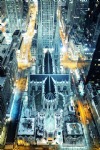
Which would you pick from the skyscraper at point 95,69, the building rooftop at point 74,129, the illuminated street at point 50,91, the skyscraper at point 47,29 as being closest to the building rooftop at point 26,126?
the illuminated street at point 50,91

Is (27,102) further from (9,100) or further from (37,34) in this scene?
(37,34)

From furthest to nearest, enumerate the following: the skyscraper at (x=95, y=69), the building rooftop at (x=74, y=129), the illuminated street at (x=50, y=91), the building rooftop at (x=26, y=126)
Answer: the skyscraper at (x=95, y=69) < the illuminated street at (x=50, y=91) < the building rooftop at (x=74, y=129) < the building rooftop at (x=26, y=126)

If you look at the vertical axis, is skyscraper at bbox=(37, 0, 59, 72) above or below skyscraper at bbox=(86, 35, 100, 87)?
above

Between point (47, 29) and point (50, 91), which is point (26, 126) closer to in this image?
point (50, 91)

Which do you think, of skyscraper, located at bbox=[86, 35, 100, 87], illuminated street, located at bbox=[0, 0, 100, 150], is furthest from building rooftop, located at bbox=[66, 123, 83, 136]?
skyscraper, located at bbox=[86, 35, 100, 87]

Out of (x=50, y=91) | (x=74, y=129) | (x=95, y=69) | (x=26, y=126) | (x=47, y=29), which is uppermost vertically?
(x=47, y=29)

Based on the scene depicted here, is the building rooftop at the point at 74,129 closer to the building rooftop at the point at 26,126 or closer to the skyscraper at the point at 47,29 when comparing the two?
the building rooftop at the point at 26,126

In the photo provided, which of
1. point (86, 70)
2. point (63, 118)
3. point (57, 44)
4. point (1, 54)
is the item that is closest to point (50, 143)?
point (63, 118)

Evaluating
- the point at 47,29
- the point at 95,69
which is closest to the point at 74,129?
the point at 95,69

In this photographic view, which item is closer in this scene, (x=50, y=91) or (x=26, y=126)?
(x=26, y=126)

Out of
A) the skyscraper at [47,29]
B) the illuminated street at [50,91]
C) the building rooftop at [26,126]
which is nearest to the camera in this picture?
the building rooftop at [26,126]

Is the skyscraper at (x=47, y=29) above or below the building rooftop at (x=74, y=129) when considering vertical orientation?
above

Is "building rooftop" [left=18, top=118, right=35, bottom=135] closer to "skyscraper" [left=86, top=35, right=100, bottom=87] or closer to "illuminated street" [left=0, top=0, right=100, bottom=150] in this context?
"illuminated street" [left=0, top=0, right=100, bottom=150]
